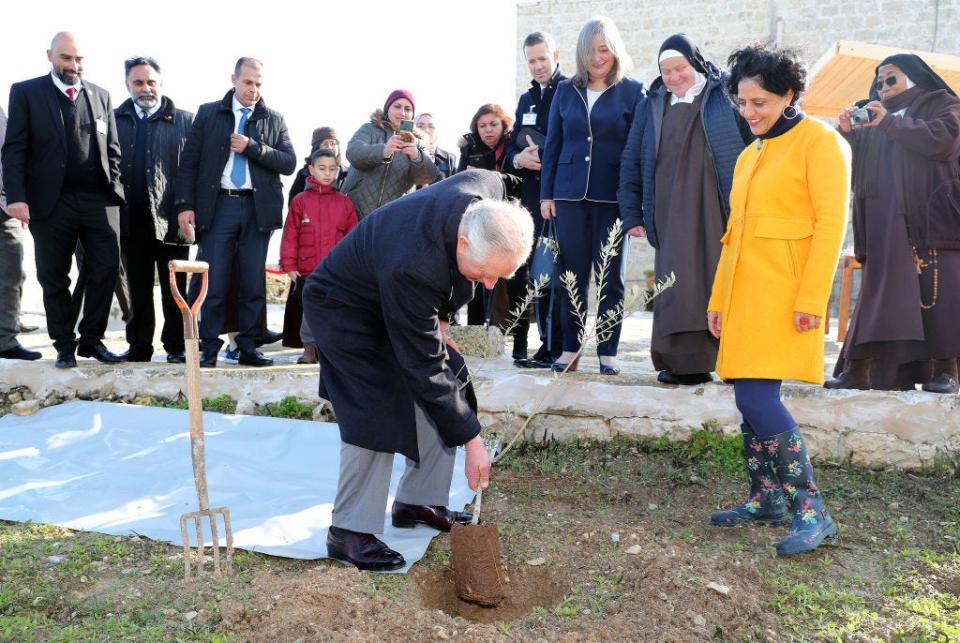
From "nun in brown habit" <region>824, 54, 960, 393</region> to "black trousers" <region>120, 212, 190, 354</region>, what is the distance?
402cm

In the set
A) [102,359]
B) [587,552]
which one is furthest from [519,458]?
[102,359]

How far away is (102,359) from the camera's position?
16.9ft

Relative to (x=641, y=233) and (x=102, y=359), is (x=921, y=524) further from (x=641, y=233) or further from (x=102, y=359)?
(x=102, y=359)

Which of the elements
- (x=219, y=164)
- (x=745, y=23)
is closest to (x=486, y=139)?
(x=219, y=164)

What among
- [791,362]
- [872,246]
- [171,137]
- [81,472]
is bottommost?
[81,472]

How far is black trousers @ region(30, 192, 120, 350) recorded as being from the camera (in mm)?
4789

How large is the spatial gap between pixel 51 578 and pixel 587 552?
185 cm

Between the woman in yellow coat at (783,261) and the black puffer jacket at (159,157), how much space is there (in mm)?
3644

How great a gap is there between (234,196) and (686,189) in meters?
2.75

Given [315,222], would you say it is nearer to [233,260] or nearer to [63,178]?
[233,260]

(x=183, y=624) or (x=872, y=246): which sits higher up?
(x=872, y=246)

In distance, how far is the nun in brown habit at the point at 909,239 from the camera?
3.92 metres

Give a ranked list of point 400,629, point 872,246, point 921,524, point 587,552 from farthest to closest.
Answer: point 872,246
point 921,524
point 587,552
point 400,629

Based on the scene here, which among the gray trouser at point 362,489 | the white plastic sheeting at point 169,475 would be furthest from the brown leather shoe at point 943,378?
the gray trouser at point 362,489
